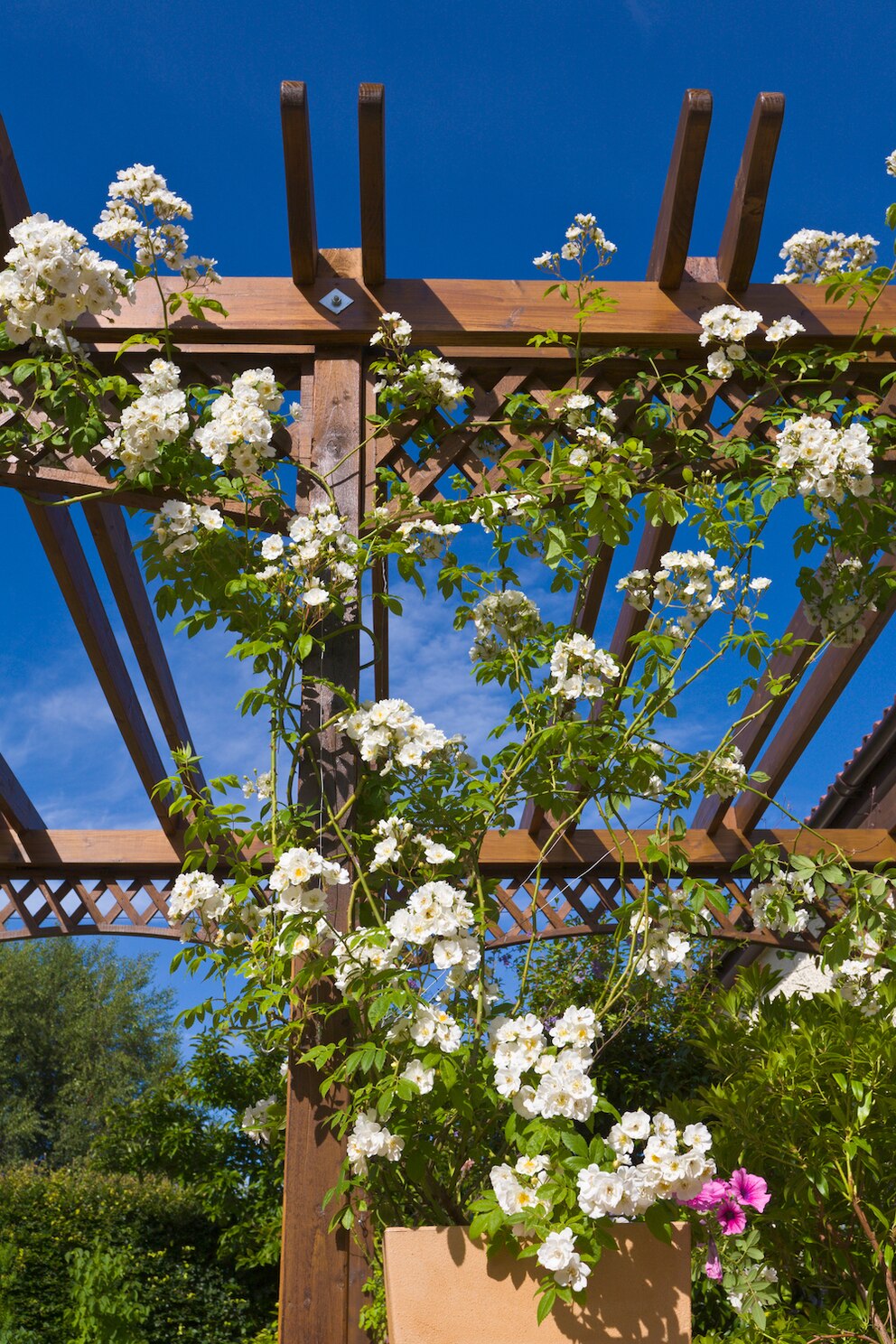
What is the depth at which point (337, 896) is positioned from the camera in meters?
2.61

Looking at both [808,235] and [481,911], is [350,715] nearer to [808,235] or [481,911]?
[481,911]

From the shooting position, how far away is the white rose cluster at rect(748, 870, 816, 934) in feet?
9.05

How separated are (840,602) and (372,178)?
180 centimetres

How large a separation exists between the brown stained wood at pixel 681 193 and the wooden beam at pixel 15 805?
15.8 feet

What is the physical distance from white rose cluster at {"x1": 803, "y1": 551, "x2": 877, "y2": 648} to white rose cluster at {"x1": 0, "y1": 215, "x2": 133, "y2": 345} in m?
2.04

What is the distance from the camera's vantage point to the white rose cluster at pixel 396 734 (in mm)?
2385

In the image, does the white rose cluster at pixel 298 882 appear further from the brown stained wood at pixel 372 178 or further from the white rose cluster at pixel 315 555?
the brown stained wood at pixel 372 178

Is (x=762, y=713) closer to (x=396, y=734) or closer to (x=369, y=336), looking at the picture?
(x=369, y=336)

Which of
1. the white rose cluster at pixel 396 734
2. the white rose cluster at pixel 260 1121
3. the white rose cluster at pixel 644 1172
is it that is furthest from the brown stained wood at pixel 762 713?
the white rose cluster at pixel 644 1172

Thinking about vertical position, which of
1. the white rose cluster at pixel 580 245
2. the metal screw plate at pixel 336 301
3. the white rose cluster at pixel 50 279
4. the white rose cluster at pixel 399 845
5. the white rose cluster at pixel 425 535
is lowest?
the white rose cluster at pixel 399 845

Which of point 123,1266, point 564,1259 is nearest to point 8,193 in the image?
point 564,1259

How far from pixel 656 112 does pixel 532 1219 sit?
3.37 meters

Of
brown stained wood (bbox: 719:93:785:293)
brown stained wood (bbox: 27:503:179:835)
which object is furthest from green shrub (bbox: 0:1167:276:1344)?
brown stained wood (bbox: 719:93:785:293)

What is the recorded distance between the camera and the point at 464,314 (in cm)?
346
